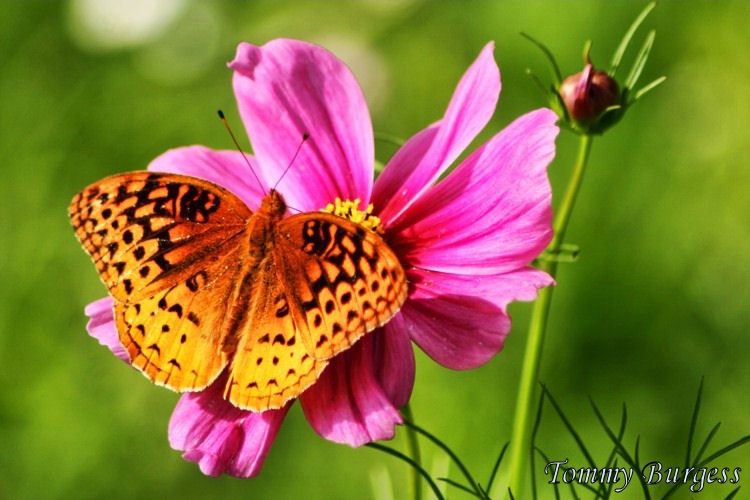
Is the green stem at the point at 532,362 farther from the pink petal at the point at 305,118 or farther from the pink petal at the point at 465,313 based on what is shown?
the pink petal at the point at 305,118

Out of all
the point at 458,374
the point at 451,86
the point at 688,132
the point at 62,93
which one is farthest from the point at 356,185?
the point at 62,93

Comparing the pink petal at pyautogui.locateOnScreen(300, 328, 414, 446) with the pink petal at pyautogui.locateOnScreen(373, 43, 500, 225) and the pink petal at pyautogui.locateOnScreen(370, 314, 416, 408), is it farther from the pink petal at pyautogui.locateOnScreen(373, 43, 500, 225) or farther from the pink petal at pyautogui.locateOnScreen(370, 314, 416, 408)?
the pink petal at pyautogui.locateOnScreen(373, 43, 500, 225)

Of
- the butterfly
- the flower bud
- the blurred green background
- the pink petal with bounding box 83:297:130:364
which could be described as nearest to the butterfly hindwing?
the butterfly

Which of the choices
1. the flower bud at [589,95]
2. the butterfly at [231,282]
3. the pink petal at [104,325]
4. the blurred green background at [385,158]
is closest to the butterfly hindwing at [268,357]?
the butterfly at [231,282]

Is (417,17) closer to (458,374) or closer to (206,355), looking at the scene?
(458,374)

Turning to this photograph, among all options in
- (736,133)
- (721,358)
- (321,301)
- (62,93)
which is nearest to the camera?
(321,301)

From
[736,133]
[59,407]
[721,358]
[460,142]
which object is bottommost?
[721,358]

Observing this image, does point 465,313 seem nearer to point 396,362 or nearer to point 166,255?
point 396,362

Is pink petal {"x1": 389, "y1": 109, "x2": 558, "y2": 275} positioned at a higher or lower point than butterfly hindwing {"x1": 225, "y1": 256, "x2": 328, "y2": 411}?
higher
